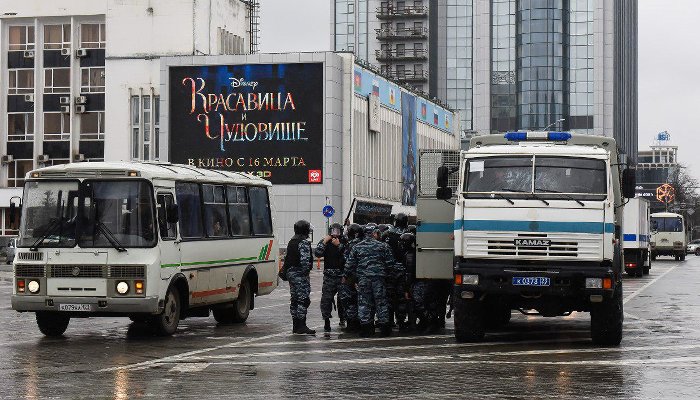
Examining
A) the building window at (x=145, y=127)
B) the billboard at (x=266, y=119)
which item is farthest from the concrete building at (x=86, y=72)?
the billboard at (x=266, y=119)

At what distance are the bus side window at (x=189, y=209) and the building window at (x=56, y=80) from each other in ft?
212

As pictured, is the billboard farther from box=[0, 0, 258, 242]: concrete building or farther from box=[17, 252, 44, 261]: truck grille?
box=[17, 252, 44, 261]: truck grille

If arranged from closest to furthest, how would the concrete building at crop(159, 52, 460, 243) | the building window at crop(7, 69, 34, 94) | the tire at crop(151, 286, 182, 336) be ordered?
the tire at crop(151, 286, 182, 336) < the concrete building at crop(159, 52, 460, 243) < the building window at crop(7, 69, 34, 94)

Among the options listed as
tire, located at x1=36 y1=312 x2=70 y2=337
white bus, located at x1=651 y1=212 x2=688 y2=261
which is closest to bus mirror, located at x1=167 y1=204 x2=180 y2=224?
tire, located at x1=36 y1=312 x2=70 y2=337

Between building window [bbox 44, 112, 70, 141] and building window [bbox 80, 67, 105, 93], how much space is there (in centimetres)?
216

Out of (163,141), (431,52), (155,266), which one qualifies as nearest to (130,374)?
(155,266)

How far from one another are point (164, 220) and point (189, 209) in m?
1.31

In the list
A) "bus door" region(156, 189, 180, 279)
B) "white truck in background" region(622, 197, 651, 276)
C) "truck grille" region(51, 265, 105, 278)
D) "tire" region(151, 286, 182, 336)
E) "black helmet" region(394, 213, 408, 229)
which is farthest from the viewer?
"white truck in background" region(622, 197, 651, 276)

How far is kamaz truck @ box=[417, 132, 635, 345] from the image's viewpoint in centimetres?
1778

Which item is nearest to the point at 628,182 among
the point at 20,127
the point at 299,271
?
the point at 299,271

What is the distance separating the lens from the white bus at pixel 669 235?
81250 millimetres

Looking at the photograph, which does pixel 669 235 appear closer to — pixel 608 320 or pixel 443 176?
pixel 608 320

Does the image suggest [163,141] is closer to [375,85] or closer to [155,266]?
[375,85]

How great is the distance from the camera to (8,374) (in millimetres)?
14414
